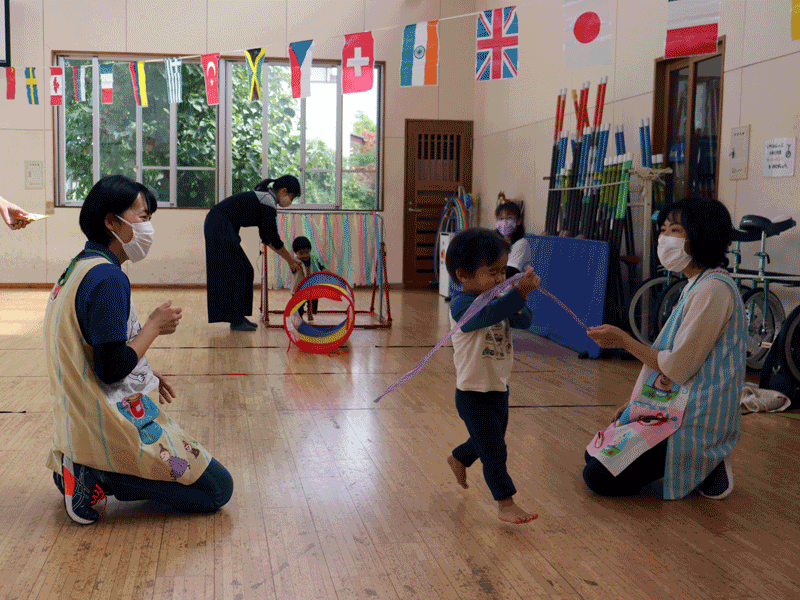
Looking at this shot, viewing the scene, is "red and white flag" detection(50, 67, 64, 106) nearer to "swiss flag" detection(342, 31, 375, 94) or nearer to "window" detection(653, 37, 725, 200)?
"swiss flag" detection(342, 31, 375, 94)

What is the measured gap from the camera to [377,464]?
10.3 feet

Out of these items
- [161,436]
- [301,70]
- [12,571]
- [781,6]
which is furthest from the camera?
[301,70]

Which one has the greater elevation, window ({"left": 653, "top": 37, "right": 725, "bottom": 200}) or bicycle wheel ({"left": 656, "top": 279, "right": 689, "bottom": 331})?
window ({"left": 653, "top": 37, "right": 725, "bottom": 200})

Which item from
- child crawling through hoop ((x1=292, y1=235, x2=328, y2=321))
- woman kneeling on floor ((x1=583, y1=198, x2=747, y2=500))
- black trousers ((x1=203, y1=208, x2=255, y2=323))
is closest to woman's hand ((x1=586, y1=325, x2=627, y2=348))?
woman kneeling on floor ((x1=583, y1=198, x2=747, y2=500))

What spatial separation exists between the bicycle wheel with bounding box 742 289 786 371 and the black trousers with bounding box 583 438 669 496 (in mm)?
2191

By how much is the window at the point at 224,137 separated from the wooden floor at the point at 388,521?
20.0 feet

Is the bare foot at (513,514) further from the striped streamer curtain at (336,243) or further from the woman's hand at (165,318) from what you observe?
the striped streamer curtain at (336,243)

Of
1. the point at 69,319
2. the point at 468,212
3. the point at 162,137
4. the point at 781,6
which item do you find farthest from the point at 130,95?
the point at 69,319

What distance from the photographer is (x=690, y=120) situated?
18.8ft

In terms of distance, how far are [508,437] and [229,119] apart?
7.61 m

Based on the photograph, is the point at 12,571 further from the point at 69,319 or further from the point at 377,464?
the point at 377,464

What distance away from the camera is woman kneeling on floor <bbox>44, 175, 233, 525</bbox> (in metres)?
2.31

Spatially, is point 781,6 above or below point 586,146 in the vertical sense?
above

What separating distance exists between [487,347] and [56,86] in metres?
8.26
